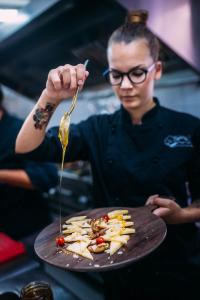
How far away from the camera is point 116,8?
1876mm

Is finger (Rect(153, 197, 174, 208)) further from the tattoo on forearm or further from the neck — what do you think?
the tattoo on forearm

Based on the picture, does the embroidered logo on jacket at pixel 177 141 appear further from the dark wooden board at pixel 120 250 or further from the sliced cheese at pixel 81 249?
the sliced cheese at pixel 81 249

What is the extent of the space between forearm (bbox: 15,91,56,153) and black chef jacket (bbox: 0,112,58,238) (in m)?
0.57

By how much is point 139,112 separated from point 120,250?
0.73 m

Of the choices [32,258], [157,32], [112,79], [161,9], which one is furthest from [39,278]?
[161,9]

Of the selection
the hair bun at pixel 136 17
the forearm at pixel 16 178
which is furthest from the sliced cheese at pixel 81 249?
the hair bun at pixel 136 17

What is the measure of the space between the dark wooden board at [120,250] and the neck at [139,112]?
0.49 metres

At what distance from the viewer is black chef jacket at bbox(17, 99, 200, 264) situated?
1479mm

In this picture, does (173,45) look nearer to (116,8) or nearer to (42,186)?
(116,8)

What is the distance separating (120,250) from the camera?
3.55 ft

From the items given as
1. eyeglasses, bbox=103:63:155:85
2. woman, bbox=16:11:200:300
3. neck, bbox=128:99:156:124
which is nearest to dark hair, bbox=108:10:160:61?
woman, bbox=16:11:200:300

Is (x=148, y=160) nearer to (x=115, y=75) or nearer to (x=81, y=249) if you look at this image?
(x=115, y=75)

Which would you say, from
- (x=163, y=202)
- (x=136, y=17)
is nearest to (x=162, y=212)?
(x=163, y=202)

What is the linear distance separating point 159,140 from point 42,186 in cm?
82
